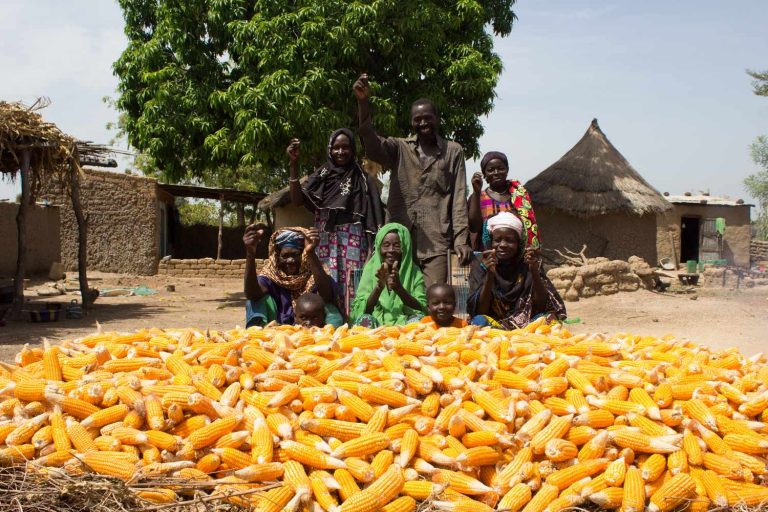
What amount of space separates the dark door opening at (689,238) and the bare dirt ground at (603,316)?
9.53 metres

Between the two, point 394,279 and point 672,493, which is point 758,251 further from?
point 672,493

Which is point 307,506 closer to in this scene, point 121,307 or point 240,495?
point 240,495

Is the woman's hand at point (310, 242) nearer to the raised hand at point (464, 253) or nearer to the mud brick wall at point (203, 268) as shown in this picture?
the raised hand at point (464, 253)

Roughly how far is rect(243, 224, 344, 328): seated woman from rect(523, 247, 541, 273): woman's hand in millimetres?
1440

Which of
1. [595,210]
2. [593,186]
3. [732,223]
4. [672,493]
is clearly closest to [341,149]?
[672,493]

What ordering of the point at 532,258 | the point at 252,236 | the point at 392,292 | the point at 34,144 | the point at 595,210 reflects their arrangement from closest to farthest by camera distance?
the point at 532,258 → the point at 252,236 → the point at 392,292 → the point at 34,144 → the point at 595,210

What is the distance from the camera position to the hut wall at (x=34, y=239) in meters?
15.7

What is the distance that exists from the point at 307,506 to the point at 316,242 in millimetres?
2720

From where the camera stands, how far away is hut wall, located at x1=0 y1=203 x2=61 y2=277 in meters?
15.7

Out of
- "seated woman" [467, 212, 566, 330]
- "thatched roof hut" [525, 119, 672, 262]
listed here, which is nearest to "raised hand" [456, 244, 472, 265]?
"seated woman" [467, 212, 566, 330]

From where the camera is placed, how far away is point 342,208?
5.29 metres

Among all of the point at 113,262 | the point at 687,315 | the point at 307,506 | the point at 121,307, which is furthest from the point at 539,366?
the point at 113,262

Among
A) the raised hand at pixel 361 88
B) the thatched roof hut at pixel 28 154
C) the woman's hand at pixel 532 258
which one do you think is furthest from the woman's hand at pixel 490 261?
the thatched roof hut at pixel 28 154

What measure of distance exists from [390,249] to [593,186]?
1292cm
